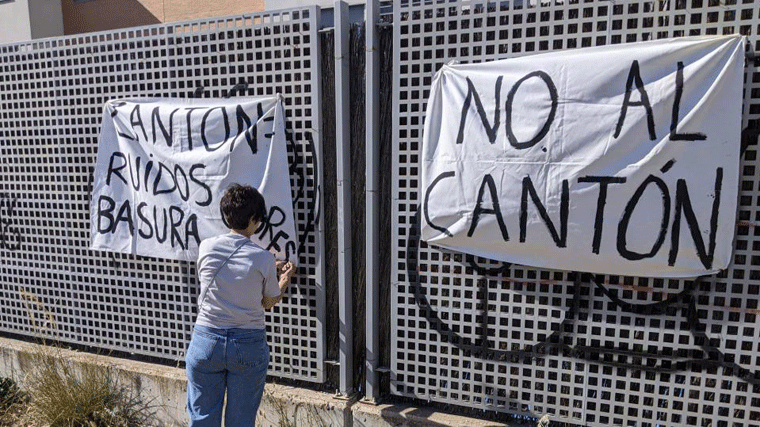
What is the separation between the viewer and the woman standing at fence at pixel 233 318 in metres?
2.64

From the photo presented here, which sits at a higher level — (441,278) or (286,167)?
(286,167)

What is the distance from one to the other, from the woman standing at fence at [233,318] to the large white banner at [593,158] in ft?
3.36

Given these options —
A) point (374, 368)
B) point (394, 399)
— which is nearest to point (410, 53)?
point (374, 368)

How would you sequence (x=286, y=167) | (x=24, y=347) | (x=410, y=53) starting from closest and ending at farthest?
(x=410, y=53), (x=286, y=167), (x=24, y=347)

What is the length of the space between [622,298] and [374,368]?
158cm

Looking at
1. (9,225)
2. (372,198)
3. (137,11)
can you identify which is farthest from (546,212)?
(137,11)

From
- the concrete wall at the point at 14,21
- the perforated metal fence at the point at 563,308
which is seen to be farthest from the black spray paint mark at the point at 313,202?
the concrete wall at the point at 14,21

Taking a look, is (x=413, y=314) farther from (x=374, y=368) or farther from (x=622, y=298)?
(x=622, y=298)

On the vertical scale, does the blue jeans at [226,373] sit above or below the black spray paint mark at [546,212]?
below

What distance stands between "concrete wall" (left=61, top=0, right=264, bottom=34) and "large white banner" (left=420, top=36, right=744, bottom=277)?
9.55 meters

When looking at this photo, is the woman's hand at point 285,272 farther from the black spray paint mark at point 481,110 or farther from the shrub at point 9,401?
the shrub at point 9,401

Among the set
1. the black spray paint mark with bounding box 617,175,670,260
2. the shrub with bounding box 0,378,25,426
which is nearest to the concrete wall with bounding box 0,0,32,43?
the shrub with bounding box 0,378,25,426

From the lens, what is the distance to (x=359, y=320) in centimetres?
347

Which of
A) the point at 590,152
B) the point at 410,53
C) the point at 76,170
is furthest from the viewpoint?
the point at 76,170
